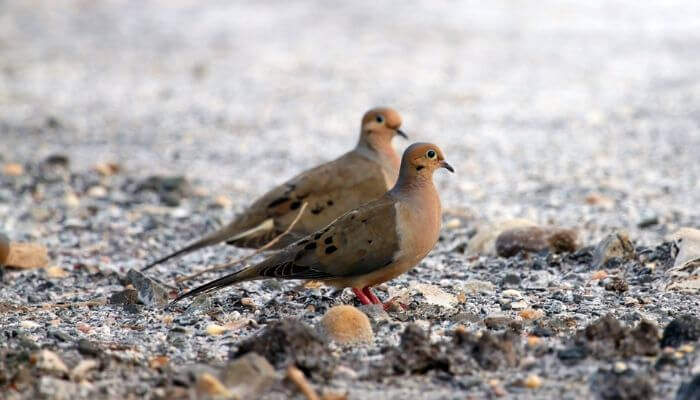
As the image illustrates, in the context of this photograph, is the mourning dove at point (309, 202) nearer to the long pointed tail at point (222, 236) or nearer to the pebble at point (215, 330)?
the long pointed tail at point (222, 236)

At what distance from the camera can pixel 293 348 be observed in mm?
4078

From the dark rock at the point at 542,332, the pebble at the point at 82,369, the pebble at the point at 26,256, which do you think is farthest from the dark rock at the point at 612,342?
the pebble at the point at 26,256

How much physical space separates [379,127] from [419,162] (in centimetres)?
151

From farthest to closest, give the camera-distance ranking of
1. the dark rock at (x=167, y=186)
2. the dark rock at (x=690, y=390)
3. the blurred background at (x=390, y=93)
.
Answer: the blurred background at (x=390, y=93) → the dark rock at (x=167, y=186) → the dark rock at (x=690, y=390)

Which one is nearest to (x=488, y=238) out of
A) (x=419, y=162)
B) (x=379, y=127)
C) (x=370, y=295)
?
(x=379, y=127)

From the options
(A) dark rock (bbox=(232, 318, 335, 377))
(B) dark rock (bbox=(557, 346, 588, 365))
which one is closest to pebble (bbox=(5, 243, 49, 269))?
(A) dark rock (bbox=(232, 318, 335, 377))

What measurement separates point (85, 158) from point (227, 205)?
2362 mm

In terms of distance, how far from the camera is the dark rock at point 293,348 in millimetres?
4027

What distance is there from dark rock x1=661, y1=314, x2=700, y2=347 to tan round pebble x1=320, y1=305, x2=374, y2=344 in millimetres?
1137

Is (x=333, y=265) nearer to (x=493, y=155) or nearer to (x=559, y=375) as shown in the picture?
(x=559, y=375)

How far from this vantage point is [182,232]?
25.0ft

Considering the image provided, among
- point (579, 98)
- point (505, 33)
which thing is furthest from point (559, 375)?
point (505, 33)

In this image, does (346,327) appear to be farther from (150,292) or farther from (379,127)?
(379,127)

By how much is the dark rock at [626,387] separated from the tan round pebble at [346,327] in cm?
101
